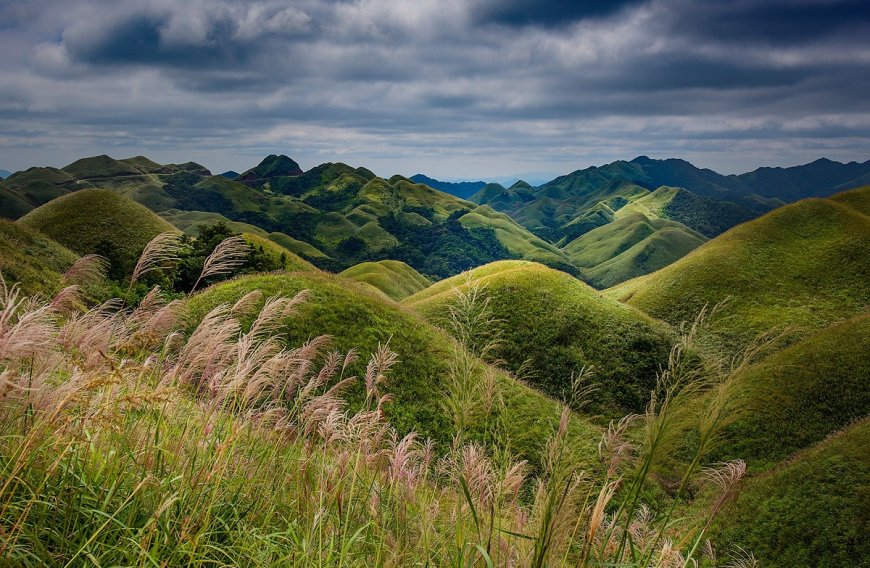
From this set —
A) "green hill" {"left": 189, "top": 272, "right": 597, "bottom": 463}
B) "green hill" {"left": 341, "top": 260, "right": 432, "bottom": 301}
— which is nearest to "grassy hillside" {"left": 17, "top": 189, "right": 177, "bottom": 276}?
"green hill" {"left": 341, "top": 260, "right": 432, "bottom": 301}

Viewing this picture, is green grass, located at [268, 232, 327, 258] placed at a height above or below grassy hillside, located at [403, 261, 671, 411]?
below

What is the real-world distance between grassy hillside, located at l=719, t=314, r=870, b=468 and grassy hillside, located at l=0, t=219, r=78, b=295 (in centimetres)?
3443

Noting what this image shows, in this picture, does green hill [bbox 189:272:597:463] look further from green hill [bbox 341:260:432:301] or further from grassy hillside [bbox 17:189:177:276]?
green hill [bbox 341:260:432:301]

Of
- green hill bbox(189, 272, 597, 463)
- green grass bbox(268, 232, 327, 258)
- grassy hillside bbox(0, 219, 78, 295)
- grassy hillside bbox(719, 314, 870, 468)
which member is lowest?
green grass bbox(268, 232, 327, 258)

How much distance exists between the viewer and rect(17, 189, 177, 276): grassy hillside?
60.6 meters

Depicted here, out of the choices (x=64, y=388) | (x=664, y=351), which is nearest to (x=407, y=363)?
(x=64, y=388)

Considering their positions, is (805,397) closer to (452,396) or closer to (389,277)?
(452,396)

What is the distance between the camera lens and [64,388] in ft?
11.9

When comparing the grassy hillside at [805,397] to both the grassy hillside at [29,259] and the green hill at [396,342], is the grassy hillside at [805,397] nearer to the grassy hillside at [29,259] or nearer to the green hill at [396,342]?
the green hill at [396,342]

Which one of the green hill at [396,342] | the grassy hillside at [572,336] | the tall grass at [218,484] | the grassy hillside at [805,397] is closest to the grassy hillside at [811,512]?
the grassy hillside at [805,397]

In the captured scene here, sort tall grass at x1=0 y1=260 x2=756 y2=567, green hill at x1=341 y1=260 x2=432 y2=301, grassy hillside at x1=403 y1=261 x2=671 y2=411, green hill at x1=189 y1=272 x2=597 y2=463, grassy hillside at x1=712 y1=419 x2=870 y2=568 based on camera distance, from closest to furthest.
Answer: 1. tall grass at x1=0 y1=260 x2=756 y2=567
2. grassy hillside at x1=712 y1=419 x2=870 y2=568
3. green hill at x1=189 y1=272 x2=597 y2=463
4. grassy hillside at x1=403 y1=261 x2=671 y2=411
5. green hill at x1=341 y1=260 x2=432 y2=301

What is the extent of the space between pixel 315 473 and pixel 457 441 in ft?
5.61

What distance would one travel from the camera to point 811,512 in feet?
57.4

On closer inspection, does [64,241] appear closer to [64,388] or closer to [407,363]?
[407,363]
